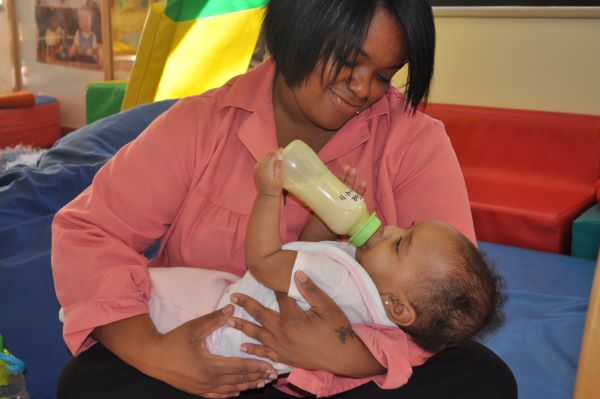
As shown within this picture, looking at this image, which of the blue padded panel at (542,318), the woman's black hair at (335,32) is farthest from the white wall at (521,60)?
the woman's black hair at (335,32)

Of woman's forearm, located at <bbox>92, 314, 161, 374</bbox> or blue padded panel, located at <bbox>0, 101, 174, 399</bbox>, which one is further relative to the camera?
blue padded panel, located at <bbox>0, 101, 174, 399</bbox>

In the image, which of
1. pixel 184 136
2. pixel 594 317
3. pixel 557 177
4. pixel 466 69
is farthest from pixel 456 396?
pixel 466 69

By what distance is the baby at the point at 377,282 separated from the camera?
0.97 meters

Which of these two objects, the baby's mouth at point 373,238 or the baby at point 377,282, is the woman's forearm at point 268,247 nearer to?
the baby at point 377,282

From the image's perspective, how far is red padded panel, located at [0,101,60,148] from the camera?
422cm

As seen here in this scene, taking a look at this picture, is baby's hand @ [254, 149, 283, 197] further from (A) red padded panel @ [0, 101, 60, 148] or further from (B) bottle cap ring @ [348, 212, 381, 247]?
(A) red padded panel @ [0, 101, 60, 148]

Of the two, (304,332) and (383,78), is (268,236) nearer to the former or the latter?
(304,332)

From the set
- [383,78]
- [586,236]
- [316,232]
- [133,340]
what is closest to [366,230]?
[316,232]

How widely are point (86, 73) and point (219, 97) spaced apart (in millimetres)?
3990

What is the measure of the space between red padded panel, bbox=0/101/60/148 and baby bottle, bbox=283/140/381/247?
3.64m

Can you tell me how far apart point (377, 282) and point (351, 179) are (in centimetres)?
17

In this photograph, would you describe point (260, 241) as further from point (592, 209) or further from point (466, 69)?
point (466, 69)

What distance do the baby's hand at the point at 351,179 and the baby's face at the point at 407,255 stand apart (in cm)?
8

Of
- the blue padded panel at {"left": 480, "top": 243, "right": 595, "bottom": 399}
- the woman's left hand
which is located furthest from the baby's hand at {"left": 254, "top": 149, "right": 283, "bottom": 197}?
the blue padded panel at {"left": 480, "top": 243, "right": 595, "bottom": 399}
